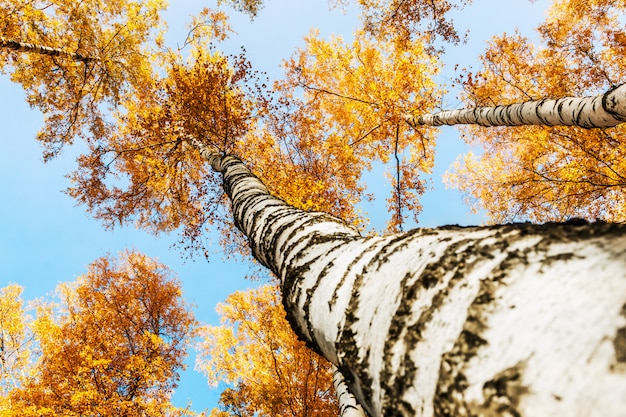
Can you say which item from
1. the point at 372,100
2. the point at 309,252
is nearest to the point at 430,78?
the point at 372,100

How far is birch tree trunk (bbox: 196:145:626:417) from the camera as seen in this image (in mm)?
471

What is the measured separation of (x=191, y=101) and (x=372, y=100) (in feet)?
16.1

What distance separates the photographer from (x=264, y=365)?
983 centimetres

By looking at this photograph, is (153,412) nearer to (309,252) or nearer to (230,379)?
(230,379)

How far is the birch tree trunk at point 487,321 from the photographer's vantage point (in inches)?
18.6

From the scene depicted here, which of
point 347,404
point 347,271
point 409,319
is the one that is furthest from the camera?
point 347,404

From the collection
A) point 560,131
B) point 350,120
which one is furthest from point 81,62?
point 560,131

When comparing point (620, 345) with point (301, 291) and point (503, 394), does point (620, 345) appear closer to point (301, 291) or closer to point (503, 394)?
point (503, 394)

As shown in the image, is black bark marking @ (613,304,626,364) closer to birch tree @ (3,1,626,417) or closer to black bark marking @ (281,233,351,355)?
birch tree @ (3,1,626,417)

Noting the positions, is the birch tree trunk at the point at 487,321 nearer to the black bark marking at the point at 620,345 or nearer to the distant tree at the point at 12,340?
the black bark marking at the point at 620,345

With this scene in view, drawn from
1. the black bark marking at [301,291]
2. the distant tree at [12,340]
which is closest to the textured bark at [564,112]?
the black bark marking at [301,291]

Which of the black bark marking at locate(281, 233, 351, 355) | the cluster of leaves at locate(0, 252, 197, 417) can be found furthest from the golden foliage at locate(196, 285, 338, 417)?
the black bark marking at locate(281, 233, 351, 355)

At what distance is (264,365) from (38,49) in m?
9.41

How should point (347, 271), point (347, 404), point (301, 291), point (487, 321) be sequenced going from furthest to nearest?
point (347, 404)
point (301, 291)
point (347, 271)
point (487, 321)
